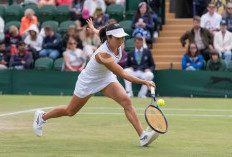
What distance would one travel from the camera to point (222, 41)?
18828 millimetres

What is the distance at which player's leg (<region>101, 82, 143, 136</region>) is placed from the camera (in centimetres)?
912

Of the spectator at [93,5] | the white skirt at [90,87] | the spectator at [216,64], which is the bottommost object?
the spectator at [216,64]

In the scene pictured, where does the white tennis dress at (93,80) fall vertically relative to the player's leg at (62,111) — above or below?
above

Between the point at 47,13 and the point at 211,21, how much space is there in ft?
18.5

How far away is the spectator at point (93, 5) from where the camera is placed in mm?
21078

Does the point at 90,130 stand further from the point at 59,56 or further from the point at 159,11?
the point at 159,11

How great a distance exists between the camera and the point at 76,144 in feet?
30.4

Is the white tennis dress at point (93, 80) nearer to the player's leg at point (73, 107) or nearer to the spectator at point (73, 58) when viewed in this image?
the player's leg at point (73, 107)

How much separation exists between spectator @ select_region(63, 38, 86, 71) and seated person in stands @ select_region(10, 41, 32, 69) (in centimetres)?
117

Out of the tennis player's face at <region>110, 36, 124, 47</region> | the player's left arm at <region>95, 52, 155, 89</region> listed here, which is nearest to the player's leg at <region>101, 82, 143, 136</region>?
the player's left arm at <region>95, 52, 155, 89</region>

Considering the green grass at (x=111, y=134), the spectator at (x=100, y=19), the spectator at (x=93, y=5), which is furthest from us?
the spectator at (x=93, y=5)

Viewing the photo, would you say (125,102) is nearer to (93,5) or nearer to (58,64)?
(58,64)

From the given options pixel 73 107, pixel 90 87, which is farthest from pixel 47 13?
pixel 90 87

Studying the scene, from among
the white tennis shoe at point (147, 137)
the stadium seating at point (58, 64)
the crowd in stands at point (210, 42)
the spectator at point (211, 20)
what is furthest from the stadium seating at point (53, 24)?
the white tennis shoe at point (147, 137)
